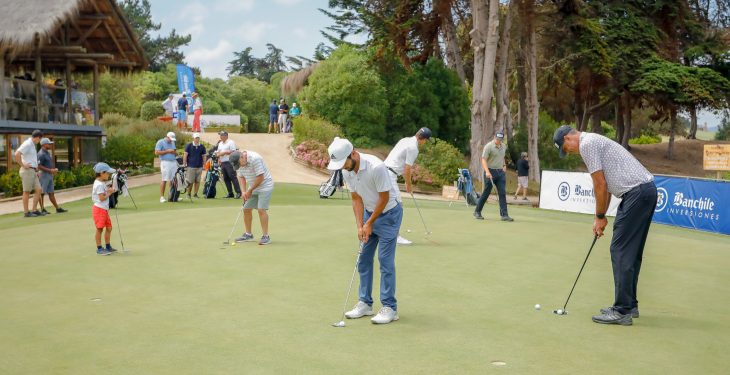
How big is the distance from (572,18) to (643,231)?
3303 centimetres

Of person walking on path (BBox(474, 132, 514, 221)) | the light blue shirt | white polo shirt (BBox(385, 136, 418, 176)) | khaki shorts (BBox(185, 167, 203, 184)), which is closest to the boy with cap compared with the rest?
white polo shirt (BBox(385, 136, 418, 176))

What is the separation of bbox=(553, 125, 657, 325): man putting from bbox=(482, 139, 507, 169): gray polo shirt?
8496 mm

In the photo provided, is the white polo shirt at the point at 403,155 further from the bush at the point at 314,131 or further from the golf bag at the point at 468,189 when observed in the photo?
the bush at the point at 314,131

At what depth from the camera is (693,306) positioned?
8.27m

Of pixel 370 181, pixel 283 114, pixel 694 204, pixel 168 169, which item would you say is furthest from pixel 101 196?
pixel 283 114

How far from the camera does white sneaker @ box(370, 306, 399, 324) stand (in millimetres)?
7254

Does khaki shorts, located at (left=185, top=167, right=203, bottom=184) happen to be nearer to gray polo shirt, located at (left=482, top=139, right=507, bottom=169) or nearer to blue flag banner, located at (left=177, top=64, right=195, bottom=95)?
gray polo shirt, located at (left=482, top=139, right=507, bottom=169)

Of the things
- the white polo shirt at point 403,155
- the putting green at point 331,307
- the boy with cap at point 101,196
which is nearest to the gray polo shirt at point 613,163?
the putting green at point 331,307

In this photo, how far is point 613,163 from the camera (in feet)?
24.3

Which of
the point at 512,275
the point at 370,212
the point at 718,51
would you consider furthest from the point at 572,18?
the point at 370,212

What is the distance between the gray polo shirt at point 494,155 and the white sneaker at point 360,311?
8.97 m

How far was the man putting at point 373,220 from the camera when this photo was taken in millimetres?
7230

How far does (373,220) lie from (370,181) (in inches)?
15.1

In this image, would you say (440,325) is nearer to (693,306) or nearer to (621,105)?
(693,306)
